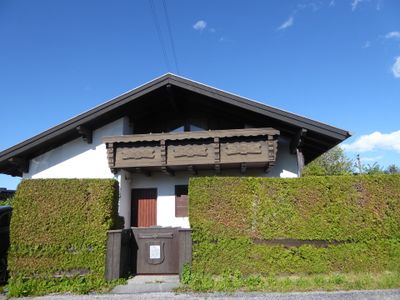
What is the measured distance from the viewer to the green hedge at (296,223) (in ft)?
28.0

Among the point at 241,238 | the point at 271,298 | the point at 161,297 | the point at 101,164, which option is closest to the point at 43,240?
the point at 161,297

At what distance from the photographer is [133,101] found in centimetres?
1255

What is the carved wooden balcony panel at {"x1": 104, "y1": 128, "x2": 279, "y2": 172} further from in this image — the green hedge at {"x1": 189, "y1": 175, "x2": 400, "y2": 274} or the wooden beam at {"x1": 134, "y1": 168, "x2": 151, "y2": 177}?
the green hedge at {"x1": 189, "y1": 175, "x2": 400, "y2": 274}

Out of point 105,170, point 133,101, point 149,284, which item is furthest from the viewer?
point 105,170

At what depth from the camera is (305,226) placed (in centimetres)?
874

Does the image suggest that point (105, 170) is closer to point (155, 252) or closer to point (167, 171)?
point (167, 171)

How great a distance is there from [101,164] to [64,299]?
19.9 ft

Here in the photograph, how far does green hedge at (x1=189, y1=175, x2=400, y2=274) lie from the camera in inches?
336

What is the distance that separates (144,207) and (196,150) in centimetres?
361

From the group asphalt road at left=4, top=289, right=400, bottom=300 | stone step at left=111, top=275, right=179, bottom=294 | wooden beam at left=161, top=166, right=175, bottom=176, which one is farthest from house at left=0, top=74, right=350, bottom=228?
asphalt road at left=4, top=289, right=400, bottom=300

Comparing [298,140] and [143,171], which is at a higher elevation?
[298,140]

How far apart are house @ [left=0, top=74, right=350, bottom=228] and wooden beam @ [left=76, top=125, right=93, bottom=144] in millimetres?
40

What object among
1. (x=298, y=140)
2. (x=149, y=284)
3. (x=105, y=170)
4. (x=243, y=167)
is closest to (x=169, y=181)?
(x=105, y=170)

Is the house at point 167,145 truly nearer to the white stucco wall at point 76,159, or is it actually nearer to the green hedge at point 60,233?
the white stucco wall at point 76,159
